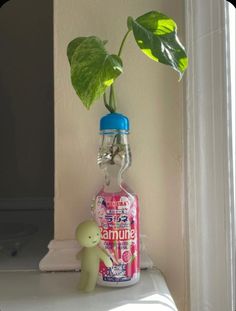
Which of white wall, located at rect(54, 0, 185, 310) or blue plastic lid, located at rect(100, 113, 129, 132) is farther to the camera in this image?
white wall, located at rect(54, 0, 185, 310)

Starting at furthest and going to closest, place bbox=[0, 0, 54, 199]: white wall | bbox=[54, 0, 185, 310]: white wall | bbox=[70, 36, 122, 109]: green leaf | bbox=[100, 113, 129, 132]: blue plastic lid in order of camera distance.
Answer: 1. bbox=[0, 0, 54, 199]: white wall
2. bbox=[54, 0, 185, 310]: white wall
3. bbox=[100, 113, 129, 132]: blue plastic lid
4. bbox=[70, 36, 122, 109]: green leaf

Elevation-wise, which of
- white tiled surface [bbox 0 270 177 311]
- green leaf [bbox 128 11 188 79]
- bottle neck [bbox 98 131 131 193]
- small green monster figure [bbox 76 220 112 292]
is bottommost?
white tiled surface [bbox 0 270 177 311]

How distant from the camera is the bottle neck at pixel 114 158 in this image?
72 centimetres

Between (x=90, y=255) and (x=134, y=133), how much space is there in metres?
0.28

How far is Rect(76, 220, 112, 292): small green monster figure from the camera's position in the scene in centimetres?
64

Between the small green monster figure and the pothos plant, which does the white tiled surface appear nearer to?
the small green monster figure

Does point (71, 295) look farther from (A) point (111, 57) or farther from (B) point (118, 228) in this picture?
(A) point (111, 57)

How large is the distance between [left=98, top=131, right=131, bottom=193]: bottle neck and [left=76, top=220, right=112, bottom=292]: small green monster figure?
109 mm

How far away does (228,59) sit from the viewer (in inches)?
29.6

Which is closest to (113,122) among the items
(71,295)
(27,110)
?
(71,295)

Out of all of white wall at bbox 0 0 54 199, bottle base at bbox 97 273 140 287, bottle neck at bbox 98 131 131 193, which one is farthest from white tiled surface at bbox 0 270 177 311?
white wall at bbox 0 0 54 199

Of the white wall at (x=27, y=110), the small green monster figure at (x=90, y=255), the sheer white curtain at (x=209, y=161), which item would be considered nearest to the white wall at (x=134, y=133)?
the sheer white curtain at (x=209, y=161)

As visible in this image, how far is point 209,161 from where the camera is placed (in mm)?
754

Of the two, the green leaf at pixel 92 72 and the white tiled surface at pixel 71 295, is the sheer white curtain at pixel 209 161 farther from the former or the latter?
the green leaf at pixel 92 72
